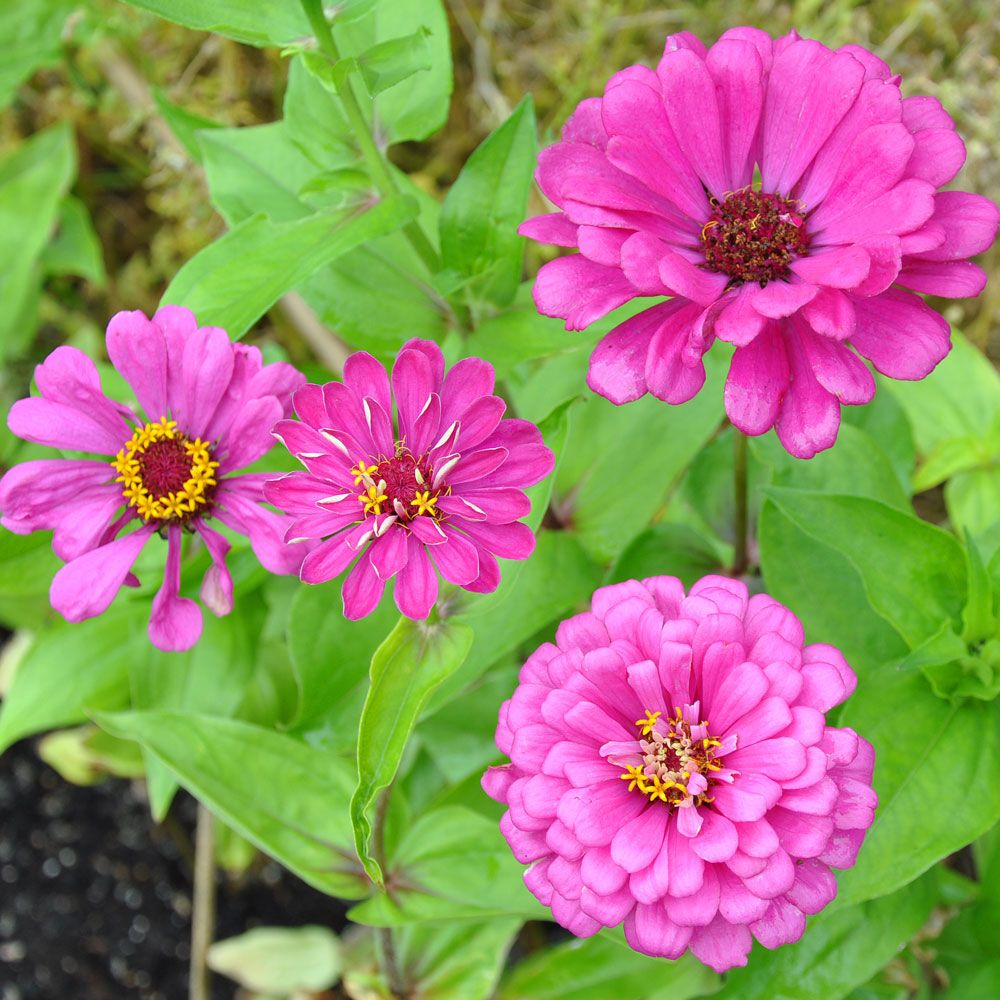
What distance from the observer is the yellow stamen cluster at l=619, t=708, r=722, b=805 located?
2.73 ft

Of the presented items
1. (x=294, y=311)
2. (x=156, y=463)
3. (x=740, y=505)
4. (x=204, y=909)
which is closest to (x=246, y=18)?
(x=156, y=463)

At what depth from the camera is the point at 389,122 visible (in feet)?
3.83

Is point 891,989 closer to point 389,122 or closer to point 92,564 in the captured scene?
point 92,564

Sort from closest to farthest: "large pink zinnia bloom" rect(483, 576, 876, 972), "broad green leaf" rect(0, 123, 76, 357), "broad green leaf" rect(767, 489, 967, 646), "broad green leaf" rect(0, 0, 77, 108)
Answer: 1. "large pink zinnia bloom" rect(483, 576, 876, 972)
2. "broad green leaf" rect(767, 489, 967, 646)
3. "broad green leaf" rect(0, 0, 77, 108)
4. "broad green leaf" rect(0, 123, 76, 357)

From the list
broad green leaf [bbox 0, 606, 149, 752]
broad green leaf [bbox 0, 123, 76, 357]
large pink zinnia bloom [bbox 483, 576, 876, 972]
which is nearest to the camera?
large pink zinnia bloom [bbox 483, 576, 876, 972]

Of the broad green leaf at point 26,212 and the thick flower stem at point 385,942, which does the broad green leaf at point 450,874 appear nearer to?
the thick flower stem at point 385,942

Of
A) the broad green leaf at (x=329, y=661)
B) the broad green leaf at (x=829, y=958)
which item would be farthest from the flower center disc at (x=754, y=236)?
the broad green leaf at (x=829, y=958)

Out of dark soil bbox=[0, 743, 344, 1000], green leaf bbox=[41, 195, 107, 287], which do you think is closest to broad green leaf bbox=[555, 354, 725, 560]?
dark soil bbox=[0, 743, 344, 1000]

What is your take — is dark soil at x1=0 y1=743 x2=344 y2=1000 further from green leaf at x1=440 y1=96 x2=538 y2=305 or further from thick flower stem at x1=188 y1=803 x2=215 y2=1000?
green leaf at x1=440 y1=96 x2=538 y2=305

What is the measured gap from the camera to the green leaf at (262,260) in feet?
3.14

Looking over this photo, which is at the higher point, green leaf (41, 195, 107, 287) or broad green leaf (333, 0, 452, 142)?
broad green leaf (333, 0, 452, 142)

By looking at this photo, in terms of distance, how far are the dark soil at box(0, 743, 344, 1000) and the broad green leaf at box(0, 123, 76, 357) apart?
2.45 ft

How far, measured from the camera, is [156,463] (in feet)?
3.30

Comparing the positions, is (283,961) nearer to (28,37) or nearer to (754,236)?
(754,236)
